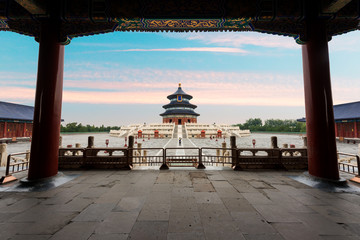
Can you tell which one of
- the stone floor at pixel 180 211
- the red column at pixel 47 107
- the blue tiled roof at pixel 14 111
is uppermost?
the blue tiled roof at pixel 14 111

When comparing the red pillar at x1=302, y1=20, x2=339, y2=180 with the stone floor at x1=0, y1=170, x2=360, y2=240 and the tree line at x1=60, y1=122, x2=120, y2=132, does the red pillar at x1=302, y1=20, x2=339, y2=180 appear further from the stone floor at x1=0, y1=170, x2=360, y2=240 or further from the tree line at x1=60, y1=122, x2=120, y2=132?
the tree line at x1=60, y1=122, x2=120, y2=132

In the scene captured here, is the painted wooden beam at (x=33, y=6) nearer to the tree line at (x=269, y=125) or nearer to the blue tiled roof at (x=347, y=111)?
the blue tiled roof at (x=347, y=111)

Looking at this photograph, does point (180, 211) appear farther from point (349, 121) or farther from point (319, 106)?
point (349, 121)

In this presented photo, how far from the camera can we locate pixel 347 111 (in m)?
24.5

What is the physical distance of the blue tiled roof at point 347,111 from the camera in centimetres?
2241

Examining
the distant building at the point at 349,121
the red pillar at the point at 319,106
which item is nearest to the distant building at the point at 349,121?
the distant building at the point at 349,121

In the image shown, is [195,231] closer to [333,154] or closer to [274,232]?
[274,232]

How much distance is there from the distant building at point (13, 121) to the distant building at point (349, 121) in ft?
158

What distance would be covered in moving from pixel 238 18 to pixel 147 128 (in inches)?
1068

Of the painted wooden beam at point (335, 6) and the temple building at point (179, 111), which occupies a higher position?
the temple building at point (179, 111)

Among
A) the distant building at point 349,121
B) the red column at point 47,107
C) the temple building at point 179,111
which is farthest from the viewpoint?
the temple building at point 179,111

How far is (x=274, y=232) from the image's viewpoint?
246cm

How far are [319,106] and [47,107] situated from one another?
26.9 feet

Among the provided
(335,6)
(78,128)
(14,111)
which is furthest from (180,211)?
(78,128)
